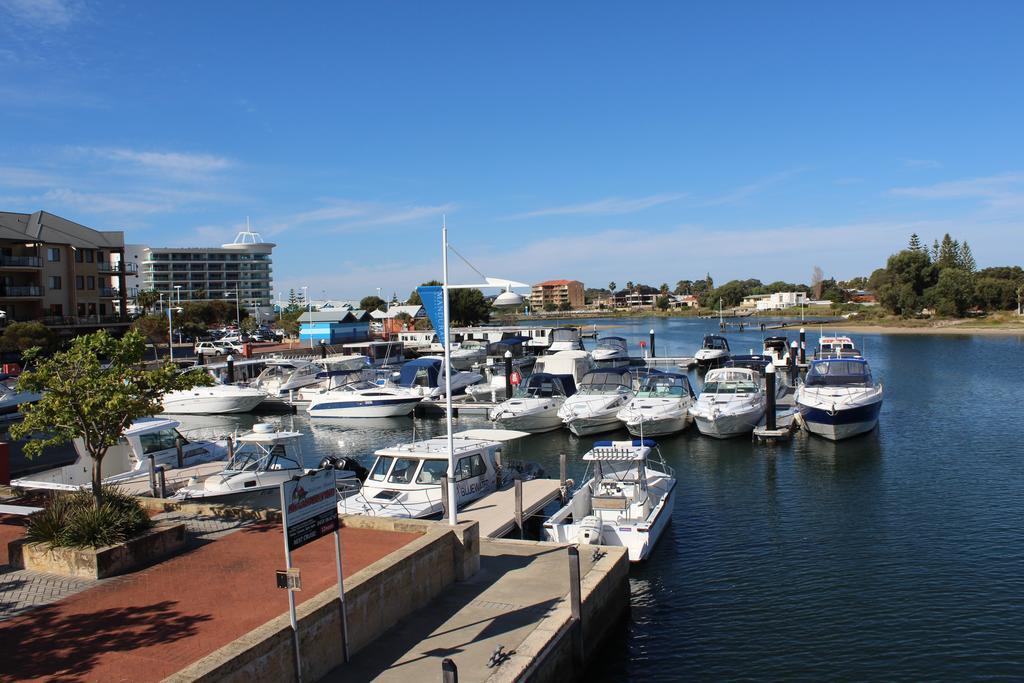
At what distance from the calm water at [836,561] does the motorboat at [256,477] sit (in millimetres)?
9854

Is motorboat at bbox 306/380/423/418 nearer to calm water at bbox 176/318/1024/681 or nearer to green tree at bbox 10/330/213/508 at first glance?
calm water at bbox 176/318/1024/681

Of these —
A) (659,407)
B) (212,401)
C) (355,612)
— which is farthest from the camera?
(212,401)

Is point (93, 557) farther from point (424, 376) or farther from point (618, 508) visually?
point (424, 376)

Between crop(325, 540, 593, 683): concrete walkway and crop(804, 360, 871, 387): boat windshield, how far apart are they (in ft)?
76.7

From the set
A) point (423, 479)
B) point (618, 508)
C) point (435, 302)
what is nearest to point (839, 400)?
point (618, 508)

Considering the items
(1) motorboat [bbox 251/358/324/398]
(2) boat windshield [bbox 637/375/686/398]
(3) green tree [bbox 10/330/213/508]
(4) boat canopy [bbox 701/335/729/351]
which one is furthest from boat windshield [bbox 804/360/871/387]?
(1) motorboat [bbox 251/358/324/398]

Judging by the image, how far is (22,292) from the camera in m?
64.6

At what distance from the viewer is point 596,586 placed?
13.0 metres

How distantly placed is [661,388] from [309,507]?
2829 cm

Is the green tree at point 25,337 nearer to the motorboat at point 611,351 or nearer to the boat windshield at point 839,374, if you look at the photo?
the motorboat at point 611,351

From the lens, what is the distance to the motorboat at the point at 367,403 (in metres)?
43.4

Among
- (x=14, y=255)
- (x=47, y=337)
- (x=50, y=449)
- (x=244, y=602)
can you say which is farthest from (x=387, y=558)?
(x=14, y=255)

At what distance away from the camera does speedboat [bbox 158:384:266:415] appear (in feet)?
151

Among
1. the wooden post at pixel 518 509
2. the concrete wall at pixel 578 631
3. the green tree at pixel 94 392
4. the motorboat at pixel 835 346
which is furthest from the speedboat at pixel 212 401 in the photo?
the motorboat at pixel 835 346
